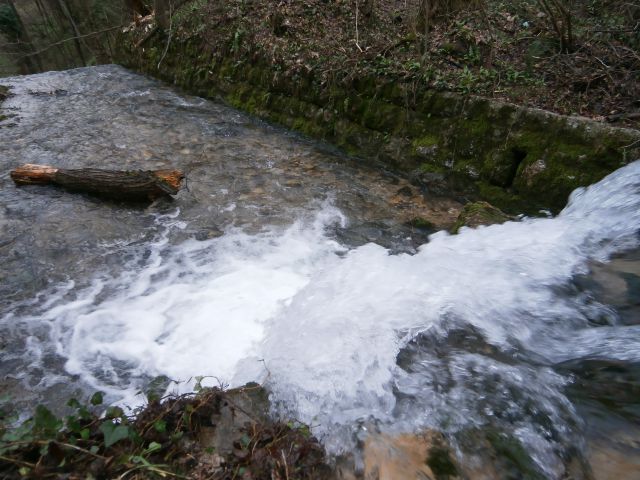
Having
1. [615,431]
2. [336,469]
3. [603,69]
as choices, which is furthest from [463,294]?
[603,69]

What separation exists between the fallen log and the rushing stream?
17 centimetres

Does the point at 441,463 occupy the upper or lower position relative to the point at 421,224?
upper

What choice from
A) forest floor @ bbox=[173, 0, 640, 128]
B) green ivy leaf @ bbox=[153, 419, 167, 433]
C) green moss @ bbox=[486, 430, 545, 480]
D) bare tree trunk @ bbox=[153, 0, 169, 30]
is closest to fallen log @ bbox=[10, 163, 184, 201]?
forest floor @ bbox=[173, 0, 640, 128]

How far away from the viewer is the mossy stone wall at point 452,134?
462 centimetres

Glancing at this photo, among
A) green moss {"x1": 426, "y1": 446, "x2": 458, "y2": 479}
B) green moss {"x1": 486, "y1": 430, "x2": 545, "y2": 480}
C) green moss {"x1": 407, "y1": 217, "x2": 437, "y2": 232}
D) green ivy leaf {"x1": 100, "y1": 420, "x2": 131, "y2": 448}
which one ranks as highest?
green ivy leaf {"x1": 100, "y1": 420, "x2": 131, "y2": 448}

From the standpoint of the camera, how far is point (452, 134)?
18.4ft

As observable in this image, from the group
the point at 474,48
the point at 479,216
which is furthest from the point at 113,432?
the point at 474,48

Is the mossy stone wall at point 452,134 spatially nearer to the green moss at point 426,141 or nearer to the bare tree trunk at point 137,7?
the green moss at point 426,141

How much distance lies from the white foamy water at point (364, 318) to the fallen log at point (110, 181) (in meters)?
0.55

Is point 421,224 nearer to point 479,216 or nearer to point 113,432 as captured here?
point 479,216

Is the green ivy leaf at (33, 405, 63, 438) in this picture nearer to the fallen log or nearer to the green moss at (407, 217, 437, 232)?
the fallen log

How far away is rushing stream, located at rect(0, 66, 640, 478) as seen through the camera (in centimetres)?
235

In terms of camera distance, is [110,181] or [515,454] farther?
[110,181]

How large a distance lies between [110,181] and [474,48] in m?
5.55
